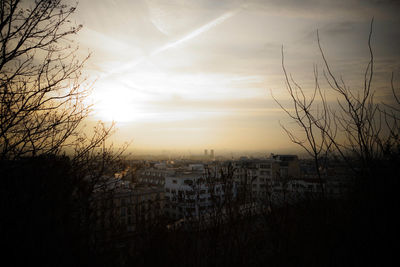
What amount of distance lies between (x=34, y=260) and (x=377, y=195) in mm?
4134

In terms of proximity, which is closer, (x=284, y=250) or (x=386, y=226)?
(x=386, y=226)

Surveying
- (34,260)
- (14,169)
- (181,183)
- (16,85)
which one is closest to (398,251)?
(34,260)

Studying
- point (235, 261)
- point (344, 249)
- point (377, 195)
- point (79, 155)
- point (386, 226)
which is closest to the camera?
point (386, 226)

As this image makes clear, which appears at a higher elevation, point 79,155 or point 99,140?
point 99,140

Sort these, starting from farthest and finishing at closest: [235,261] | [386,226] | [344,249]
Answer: [235,261] < [344,249] < [386,226]

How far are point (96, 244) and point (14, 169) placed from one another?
5.53 feet

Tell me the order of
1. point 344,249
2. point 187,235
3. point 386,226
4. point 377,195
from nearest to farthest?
1. point 386,226
2. point 344,249
3. point 377,195
4. point 187,235

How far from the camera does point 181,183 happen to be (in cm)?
3375

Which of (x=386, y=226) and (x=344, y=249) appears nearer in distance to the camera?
(x=386, y=226)

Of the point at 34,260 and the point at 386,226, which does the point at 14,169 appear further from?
the point at 386,226

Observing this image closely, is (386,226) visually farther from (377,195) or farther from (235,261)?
(235,261)

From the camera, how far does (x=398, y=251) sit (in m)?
2.06

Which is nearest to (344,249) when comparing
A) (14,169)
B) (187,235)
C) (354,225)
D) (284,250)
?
(354,225)

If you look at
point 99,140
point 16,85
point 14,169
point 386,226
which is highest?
point 16,85
